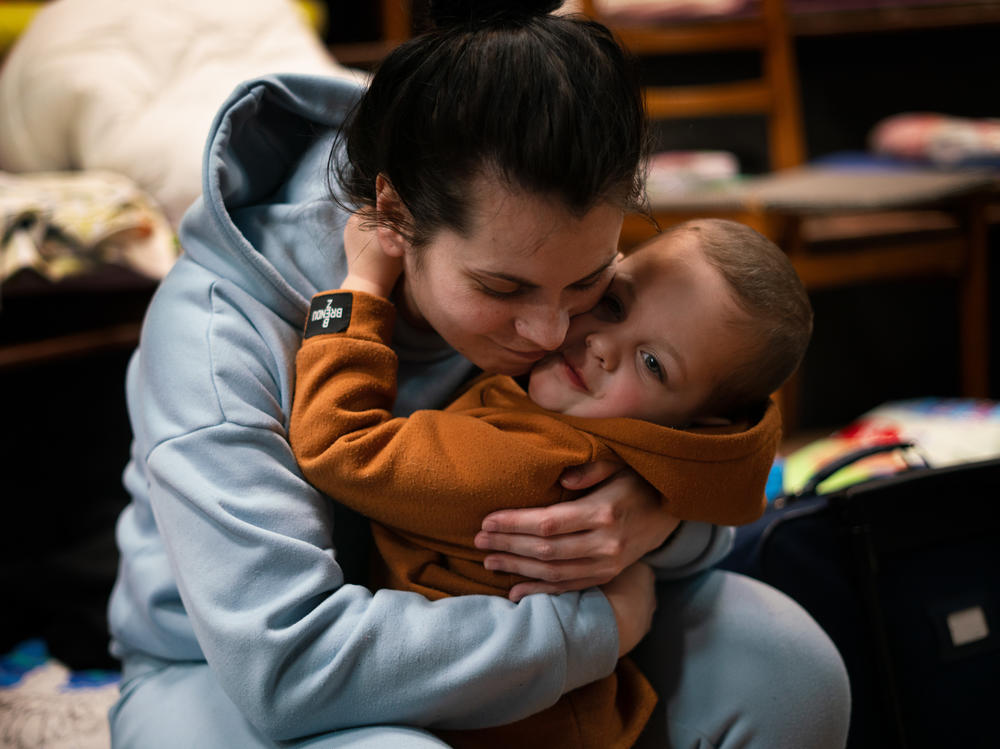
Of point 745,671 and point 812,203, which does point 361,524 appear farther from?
point 812,203

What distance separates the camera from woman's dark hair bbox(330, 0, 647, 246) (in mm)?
634

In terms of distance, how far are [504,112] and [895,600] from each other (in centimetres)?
72

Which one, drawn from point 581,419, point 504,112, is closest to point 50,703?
point 581,419

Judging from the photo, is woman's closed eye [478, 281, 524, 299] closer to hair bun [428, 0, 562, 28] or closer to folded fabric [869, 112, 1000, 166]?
hair bun [428, 0, 562, 28]

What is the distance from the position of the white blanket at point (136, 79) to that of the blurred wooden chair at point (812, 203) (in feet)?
2.85

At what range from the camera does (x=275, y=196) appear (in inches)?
35.0

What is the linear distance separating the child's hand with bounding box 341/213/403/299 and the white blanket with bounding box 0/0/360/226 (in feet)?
2.58

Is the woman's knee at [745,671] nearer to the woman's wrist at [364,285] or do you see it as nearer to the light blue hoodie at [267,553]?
the light blue hoodie at [267,553]

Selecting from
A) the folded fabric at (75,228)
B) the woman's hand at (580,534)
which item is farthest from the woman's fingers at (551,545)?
the folded fabric at (75,228)

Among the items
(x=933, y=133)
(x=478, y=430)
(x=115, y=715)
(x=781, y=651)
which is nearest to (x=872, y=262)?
(x=933, y=133)

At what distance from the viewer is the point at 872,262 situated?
201 cm

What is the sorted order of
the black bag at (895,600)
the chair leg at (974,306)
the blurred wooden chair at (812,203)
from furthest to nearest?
the chair leg at (974,306) → the blurred wooden chair at (812,203) → the black bag at (895,600)

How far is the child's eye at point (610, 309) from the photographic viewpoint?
2.64 feet

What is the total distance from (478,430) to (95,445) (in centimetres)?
114
